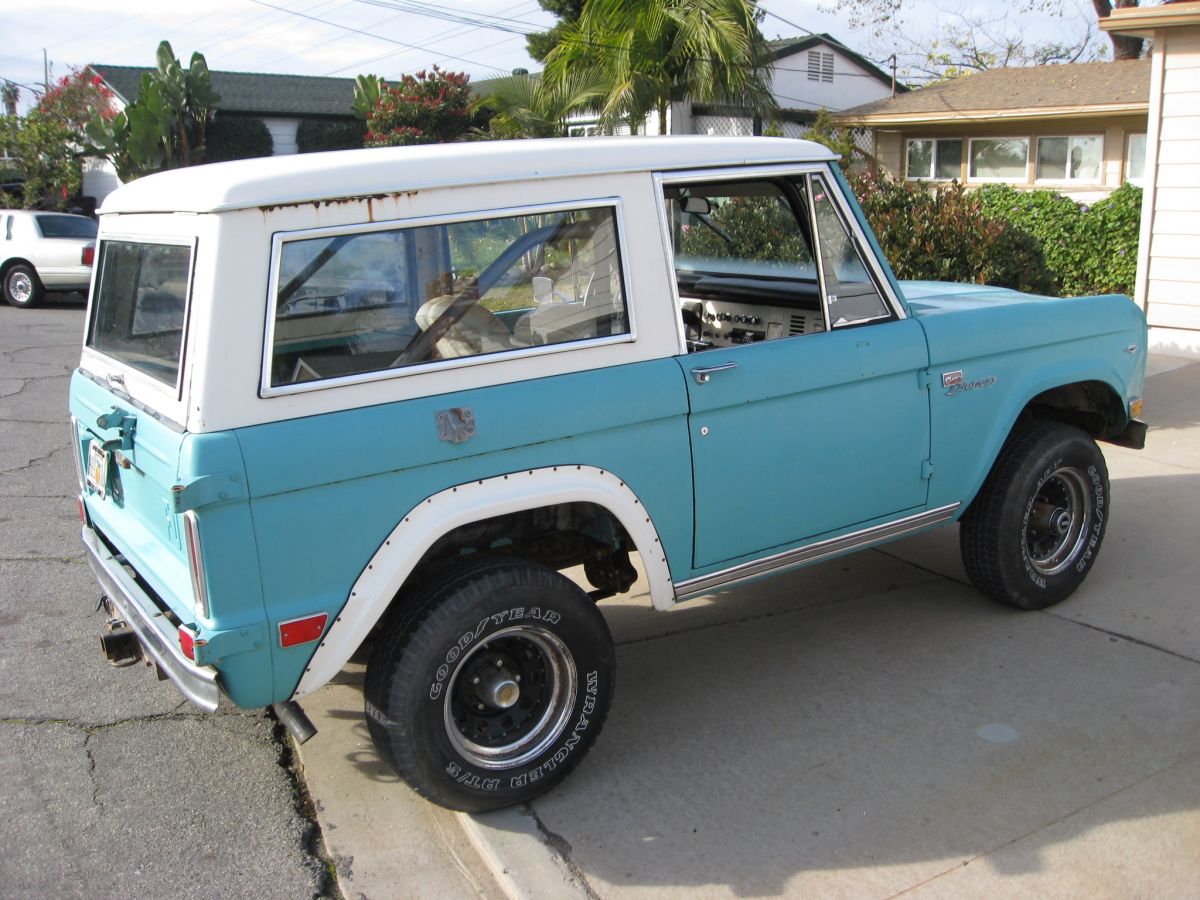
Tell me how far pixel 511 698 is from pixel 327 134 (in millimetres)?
34020

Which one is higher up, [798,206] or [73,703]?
[798,206]

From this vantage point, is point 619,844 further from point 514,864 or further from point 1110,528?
point 1110,528

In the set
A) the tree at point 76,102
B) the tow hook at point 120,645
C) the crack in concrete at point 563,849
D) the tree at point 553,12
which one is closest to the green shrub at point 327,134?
the tree at point 76,102

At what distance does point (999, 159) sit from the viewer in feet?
59.1

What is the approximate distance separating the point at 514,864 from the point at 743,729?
3.63 feet

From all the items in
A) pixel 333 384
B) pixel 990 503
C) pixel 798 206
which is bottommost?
pixel 990 503

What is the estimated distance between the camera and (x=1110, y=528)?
594 centimetres

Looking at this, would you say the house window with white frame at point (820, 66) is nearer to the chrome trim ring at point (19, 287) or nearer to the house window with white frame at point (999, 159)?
the house window with white frame at point (999, 159)

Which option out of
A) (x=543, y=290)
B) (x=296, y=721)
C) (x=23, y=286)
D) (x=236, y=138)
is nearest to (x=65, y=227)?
(x=23, y=286)

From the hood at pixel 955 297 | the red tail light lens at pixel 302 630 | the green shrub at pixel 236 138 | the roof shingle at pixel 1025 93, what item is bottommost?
the red tail light lens at pixel 302 630

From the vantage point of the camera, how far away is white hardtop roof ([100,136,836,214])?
3.07 meters

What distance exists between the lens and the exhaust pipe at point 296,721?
324cm

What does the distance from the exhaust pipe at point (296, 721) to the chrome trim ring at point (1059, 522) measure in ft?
10.5

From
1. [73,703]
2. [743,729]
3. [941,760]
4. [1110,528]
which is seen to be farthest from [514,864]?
[1110,528]
